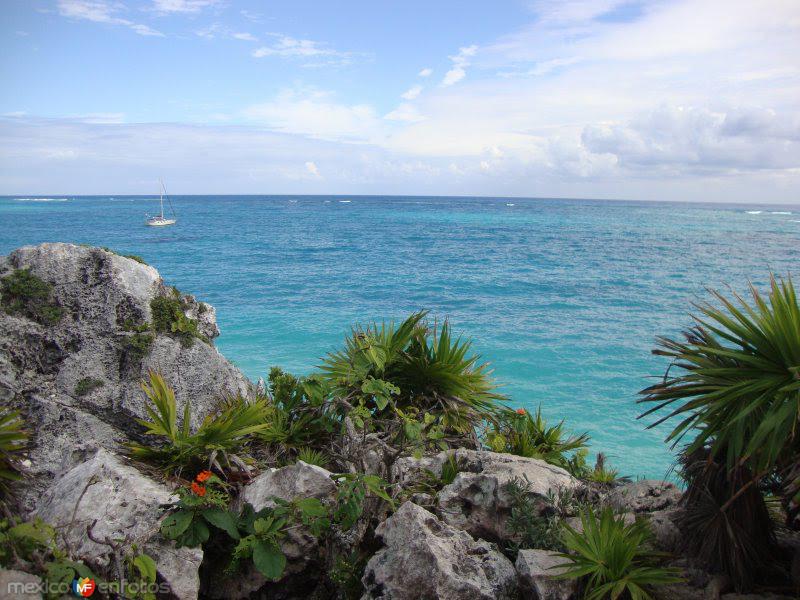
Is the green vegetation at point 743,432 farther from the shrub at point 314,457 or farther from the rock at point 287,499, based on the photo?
the shrub at point 314,457

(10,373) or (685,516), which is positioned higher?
(10,373)

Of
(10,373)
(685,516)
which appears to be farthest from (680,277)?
(10,373)

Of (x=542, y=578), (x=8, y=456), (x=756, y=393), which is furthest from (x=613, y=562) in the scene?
(x=8, y=456)

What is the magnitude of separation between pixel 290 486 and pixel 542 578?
86.2 inches

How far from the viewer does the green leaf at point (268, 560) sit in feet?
13.5

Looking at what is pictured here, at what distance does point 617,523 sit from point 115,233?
6752 centimetres

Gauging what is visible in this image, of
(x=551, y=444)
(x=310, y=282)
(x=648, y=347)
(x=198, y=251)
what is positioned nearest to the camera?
(x=551, y=444)

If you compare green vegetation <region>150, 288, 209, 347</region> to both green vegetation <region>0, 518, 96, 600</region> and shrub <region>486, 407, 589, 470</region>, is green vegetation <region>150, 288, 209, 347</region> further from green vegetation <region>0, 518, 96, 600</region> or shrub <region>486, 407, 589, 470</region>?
shrub <region>486, 407, 589, 470</region>

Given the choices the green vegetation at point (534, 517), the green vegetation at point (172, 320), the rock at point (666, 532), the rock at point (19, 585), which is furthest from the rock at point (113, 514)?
the rock at point (666, 532)

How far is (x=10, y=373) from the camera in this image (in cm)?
573

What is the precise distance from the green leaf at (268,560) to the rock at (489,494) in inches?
60.2

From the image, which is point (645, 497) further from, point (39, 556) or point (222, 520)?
point (39, 556)

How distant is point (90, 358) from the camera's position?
6062 mm

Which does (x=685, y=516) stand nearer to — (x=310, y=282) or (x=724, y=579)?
(x=724, y=579)
